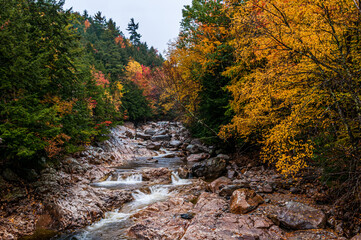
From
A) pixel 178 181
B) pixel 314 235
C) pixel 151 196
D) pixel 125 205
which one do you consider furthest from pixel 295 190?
pixel 125 205

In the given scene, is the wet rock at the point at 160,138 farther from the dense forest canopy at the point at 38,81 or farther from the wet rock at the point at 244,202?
the wet rock at the point at 244,202

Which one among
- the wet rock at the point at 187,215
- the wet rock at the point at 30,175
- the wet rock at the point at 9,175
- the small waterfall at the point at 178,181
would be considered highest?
the wet rock at the point at 9,175

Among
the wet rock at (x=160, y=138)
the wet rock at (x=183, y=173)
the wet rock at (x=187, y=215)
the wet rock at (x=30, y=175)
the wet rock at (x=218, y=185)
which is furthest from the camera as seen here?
the wet rock at (x=160, y=138)

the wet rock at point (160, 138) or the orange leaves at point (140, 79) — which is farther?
the orange leaves at point (140, 79)

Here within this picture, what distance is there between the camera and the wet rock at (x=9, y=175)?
23.8 ft

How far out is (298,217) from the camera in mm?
5711

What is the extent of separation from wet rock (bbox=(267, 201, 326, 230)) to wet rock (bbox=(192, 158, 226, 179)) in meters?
6.26

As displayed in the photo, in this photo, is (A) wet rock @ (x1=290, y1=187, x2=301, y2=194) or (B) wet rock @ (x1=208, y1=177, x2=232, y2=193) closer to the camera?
(A) wet rock @ (x1=290, y1=187, x2=301, y2=194)

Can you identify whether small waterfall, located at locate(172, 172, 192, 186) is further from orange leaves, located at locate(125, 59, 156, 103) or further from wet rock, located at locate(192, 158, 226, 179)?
orange leaves, located at locate(125, 59, 156, 103)

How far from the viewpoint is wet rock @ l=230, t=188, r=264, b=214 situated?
263 inches

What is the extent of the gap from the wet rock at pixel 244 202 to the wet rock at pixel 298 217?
0.66 meters

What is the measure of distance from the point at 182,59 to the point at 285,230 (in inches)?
550

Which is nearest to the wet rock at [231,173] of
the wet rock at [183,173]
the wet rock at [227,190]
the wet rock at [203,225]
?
the wet rock at [183,173]

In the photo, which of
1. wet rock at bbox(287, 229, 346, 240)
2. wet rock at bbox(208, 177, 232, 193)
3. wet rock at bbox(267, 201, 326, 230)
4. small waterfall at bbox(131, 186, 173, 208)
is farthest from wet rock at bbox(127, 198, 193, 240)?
wet rock at bbox(287, 229, 346, 240)
